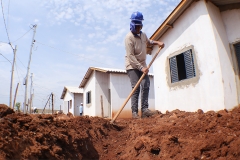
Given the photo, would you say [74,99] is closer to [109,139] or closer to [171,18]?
[171,18]

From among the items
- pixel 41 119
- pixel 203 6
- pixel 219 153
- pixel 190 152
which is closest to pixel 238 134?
pixel 219 153

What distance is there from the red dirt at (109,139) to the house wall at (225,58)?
1.76 m

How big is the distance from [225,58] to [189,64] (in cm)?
103

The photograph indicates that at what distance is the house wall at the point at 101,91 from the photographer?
14.3 meters

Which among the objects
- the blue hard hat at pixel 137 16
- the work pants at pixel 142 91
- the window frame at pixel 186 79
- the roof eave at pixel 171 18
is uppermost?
the roof eave at pixel 171 18

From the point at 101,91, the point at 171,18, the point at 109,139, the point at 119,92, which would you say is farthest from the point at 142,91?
the point at 101,91

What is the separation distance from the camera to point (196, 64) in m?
5.70

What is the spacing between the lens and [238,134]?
2.72m

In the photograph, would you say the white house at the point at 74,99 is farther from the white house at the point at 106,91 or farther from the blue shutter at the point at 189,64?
the blue shutter at the point at 189,64

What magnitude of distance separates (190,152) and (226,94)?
298 cm

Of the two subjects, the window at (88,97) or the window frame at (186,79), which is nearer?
the window frame at (186,79)

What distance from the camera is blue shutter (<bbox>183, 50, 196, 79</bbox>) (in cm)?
586

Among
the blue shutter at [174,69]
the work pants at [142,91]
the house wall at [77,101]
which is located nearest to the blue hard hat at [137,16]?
the work pants at [142,91]

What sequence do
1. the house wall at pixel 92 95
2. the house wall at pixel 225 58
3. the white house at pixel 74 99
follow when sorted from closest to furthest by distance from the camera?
the house wall at pixel 225 58 < the house wall at pixel 92 95 < the white house at pixel 74 99
